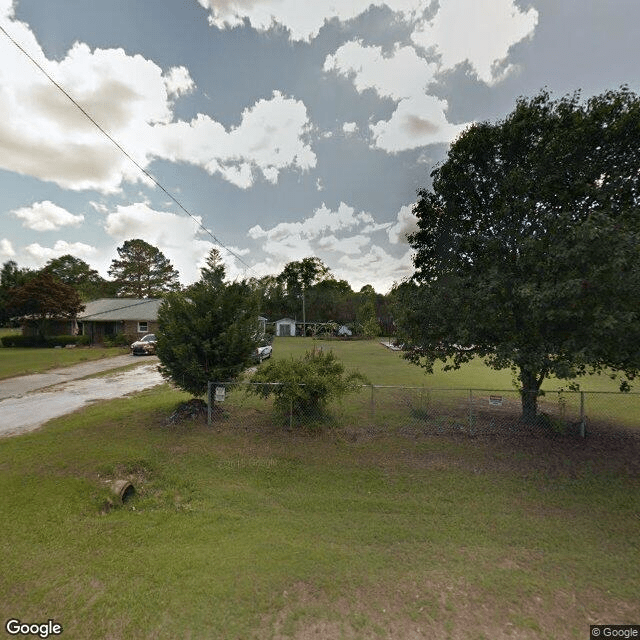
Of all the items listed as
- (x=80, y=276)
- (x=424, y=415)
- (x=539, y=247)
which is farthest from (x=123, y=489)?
(x=80, y=276)

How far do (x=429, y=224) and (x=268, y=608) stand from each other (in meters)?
8.71

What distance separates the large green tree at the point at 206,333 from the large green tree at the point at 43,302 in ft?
91.5

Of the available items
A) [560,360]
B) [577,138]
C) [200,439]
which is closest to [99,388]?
[200,439]

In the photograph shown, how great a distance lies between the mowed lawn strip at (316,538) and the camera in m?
3.00

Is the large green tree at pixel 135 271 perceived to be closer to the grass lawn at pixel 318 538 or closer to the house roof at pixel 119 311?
the house roof at pixel 119 311

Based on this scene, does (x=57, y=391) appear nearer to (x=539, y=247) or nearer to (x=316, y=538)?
(x=316, y=538)

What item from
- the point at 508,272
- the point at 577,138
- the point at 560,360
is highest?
the point at 577,138

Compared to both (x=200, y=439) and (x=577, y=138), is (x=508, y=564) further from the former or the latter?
(x=577, y=138)

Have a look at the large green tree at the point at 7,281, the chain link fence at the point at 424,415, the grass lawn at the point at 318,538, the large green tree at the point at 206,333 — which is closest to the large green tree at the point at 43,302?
the large green tree at the point at 7,281

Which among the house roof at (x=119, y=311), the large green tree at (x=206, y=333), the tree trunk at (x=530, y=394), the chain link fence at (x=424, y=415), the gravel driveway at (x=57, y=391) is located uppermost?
the house roof at (x=119, y=311)

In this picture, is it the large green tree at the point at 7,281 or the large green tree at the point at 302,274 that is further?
the large green tree at the point at 302,274

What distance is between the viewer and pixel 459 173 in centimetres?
794

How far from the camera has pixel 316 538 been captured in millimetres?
4164

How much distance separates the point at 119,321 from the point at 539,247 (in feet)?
109
